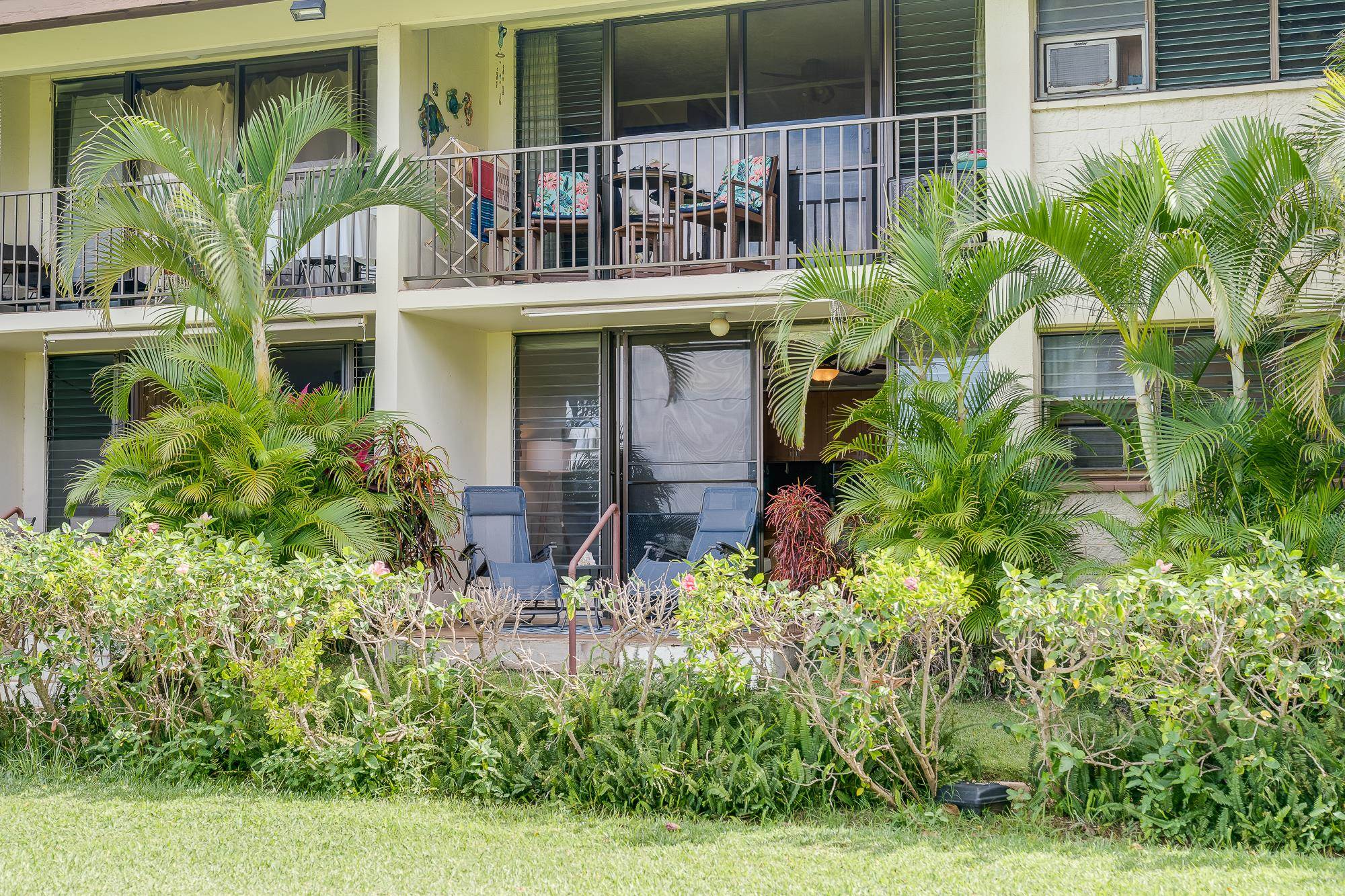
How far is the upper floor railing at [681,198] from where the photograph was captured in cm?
845

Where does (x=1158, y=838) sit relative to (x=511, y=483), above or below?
below

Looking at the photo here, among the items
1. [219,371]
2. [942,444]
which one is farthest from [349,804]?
[942,444]

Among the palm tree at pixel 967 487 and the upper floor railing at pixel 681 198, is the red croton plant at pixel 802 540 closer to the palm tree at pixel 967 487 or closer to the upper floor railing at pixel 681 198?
the palm tree at pixel 967 487

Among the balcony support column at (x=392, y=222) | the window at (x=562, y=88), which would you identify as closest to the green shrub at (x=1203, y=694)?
the balcony support column at (x=392, y=222)

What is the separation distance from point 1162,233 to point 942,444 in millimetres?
1500

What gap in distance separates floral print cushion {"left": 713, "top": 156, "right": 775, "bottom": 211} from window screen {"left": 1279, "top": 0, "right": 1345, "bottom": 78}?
333cm

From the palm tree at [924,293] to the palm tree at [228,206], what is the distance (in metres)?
2.76

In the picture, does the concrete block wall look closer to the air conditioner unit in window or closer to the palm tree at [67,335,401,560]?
the air conditioner unit in window

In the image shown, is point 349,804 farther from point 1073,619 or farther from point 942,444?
point 942,444

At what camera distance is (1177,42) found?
766cm

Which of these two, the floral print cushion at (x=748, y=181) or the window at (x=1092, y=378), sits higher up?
the floral print cushion at (x=748, y=181)

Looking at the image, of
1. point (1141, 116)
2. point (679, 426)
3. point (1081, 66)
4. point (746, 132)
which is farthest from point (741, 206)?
point (1141, 116)

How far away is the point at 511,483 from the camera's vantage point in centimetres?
989

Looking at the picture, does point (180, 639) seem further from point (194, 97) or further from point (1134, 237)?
point (194, 97)
